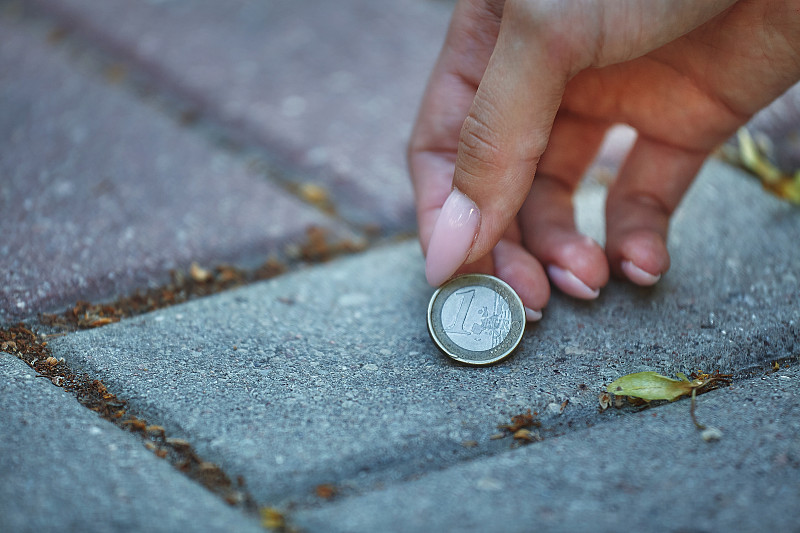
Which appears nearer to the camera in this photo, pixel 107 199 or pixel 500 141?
pixel 500 141

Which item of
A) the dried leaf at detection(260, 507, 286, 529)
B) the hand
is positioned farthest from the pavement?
the hand

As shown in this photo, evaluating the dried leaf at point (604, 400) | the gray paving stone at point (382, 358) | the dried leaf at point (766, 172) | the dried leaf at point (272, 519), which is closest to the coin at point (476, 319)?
the gray paving stone at point (382, 358)

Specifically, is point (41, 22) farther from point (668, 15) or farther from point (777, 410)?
point (777, 410)

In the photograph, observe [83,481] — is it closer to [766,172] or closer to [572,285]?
[572,285]

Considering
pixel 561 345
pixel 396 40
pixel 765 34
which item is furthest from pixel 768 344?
pixel 396 40

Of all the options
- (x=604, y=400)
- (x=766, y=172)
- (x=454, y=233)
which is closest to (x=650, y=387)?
(x=604, y=400)

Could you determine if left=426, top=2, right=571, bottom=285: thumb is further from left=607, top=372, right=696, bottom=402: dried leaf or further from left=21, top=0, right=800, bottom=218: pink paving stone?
left=21, top=0, right=800, bottom=218: pink paving stone

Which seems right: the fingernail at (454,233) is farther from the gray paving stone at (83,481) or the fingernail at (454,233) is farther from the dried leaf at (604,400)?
the gray paving stone at (83,481)
